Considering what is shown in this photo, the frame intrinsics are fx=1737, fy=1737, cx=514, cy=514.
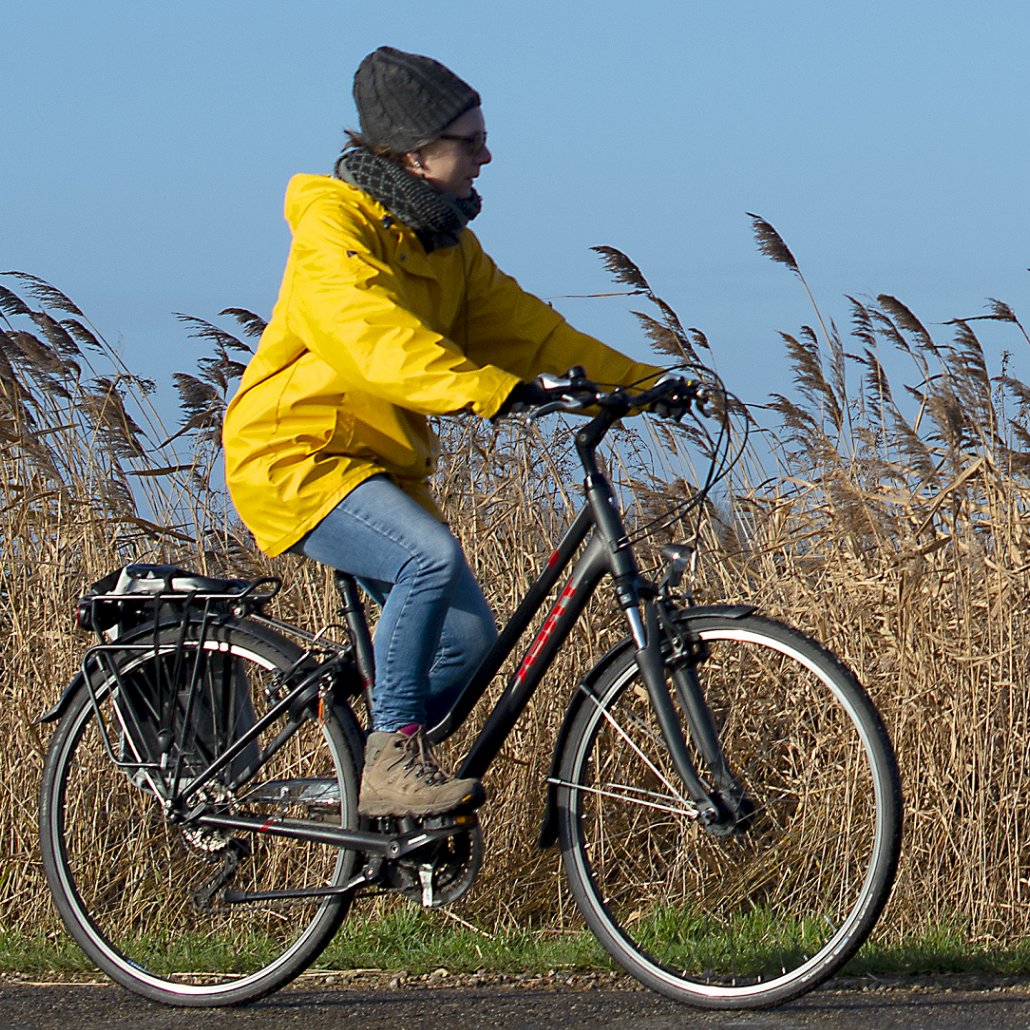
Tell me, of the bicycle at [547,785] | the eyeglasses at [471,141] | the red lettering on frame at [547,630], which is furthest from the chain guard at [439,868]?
the eyeglasses at [471,141]

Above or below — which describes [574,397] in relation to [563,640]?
above

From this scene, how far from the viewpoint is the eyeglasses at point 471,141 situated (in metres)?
4.01

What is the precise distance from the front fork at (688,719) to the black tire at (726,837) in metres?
0.05

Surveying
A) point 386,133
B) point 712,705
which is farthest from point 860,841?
point 386,133

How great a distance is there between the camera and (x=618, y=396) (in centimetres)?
379

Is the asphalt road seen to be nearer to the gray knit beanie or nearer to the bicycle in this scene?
the bicycle

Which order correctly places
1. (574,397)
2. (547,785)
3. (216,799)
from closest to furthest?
(574,397), (547,785), (216,799)

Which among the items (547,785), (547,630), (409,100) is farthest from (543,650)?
(409,100)

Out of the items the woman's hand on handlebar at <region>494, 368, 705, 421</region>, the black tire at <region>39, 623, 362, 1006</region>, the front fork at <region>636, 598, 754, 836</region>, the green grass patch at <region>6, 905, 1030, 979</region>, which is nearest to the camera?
the woman's hand on handlebar at <region>494, 368, 705, 421</region>

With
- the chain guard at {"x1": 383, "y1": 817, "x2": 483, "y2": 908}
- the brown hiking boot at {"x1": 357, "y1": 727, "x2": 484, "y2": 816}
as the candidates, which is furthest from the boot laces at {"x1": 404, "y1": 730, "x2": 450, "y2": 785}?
the chain guard at {"x1": 383, "y1": 817, "x2": 483, "y2": 908}

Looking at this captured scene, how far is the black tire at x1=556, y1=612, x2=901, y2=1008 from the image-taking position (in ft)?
13.1

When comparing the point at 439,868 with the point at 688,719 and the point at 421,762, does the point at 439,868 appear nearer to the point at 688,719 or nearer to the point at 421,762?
the point at 421,762

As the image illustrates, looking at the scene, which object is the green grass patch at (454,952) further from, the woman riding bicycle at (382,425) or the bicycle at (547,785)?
the woman riding bicycle at (382,425)

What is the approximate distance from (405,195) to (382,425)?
20.7 inches
